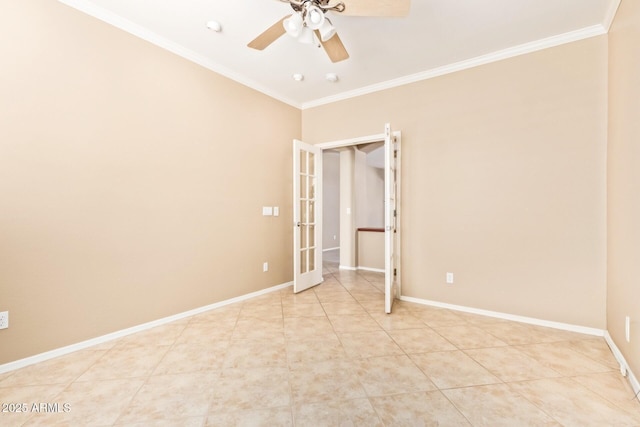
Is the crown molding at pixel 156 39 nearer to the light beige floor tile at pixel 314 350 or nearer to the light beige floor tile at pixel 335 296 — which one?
the light beige floor tile at pixel 335 296

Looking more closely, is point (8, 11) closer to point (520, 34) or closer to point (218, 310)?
point (218, 310)

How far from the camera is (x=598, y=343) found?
7.67ft

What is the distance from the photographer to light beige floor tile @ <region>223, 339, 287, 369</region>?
2023 millimetres

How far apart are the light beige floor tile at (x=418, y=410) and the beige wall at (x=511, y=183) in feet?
5.87

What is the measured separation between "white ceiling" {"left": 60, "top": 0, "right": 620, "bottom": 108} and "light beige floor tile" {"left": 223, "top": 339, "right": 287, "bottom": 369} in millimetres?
2779

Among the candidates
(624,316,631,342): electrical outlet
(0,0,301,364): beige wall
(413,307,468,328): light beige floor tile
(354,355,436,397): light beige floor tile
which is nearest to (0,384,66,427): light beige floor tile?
(0,0,301,364): beige wall

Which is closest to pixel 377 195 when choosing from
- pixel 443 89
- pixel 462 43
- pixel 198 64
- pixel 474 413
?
pixel 443 89

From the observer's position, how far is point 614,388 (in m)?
1.73

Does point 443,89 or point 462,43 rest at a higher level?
point 462,43

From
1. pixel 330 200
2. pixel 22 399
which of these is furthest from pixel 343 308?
pixel 330 200

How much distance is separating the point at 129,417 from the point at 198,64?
3143 millimetres

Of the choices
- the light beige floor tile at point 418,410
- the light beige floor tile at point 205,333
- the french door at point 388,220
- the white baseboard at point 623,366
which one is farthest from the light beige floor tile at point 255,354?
the white baseboard at point 623,366

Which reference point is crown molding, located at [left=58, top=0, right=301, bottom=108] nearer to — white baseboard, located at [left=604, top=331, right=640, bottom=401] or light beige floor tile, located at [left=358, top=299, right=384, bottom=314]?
light beige floor tile, located at [left=358, top=299, right=384, bottom=314]

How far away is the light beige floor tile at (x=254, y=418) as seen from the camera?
4.74 ft
